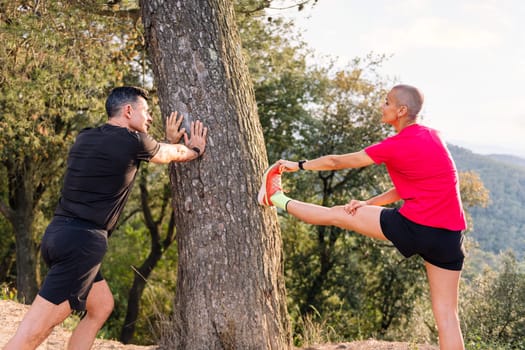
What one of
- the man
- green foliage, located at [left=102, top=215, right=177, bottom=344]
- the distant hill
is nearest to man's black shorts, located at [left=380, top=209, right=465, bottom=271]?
the man

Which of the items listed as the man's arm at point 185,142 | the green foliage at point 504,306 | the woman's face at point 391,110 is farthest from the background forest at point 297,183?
the woman's face at point 391,110

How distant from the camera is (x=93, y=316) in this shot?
163 inches

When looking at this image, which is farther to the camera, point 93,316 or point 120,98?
point 93,316

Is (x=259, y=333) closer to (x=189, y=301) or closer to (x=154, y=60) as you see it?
(x=189, y=301)

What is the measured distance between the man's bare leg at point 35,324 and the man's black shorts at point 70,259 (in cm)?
5

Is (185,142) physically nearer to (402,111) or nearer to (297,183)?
(402,111)

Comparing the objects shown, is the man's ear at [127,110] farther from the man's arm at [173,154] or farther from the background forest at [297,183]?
the background forest at [297,183]

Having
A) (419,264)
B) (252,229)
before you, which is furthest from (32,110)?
(419,264)

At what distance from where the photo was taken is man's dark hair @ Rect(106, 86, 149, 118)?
4016mm

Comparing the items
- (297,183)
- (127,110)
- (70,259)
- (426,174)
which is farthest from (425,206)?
(297,183)

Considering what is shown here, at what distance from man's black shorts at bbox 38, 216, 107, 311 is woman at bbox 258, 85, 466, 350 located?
1.93 meters

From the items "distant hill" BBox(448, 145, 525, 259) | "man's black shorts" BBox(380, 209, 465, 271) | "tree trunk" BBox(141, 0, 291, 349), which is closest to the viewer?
"man's black shorts" BBox(380, 209, 465, 271)

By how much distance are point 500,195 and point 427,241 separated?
43.2 m

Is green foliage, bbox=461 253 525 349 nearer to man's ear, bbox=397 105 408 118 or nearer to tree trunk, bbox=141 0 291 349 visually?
tree trunk, bbox=141 0 291 349
